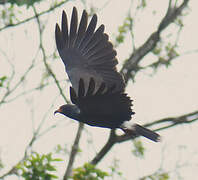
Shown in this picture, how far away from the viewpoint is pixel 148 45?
398 inches

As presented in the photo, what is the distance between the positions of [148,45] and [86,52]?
3.04 metres

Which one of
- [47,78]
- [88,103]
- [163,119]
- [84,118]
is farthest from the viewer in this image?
[47,78]

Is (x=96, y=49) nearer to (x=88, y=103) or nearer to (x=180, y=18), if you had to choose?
(x=88, y=103)

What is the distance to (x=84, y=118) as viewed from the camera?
648 centimetres

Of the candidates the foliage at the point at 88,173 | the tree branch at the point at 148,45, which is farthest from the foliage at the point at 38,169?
the tree branch at the point at 148,45

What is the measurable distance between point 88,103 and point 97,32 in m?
1.23

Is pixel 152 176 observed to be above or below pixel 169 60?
below

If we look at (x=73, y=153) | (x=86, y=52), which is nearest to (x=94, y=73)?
(x=86, y=52)

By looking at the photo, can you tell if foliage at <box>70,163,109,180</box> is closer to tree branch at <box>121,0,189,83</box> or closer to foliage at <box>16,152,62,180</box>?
foliage at <box>16,152,62,180</box>

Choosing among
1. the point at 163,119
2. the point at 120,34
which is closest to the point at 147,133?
the point at 163,119

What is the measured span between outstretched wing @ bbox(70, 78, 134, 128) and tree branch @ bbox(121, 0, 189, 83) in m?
2.67

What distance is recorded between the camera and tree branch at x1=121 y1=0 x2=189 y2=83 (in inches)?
367

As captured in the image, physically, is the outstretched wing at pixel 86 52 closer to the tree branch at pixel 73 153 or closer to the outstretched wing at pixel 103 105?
the outstretched wing at pixel 103 105

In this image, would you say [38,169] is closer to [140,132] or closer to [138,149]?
[140,132]
